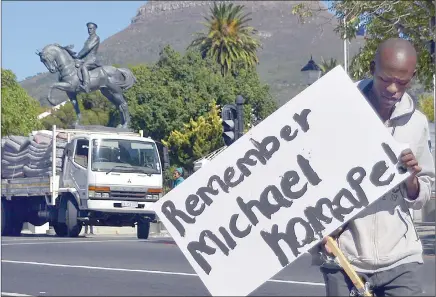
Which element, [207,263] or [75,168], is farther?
[75,168]

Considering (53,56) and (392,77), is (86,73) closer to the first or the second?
(53,56)

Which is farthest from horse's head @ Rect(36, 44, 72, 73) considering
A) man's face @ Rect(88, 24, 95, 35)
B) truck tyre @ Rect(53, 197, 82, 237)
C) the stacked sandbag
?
truck tyre @ Rect(53, 197, 82, 237)

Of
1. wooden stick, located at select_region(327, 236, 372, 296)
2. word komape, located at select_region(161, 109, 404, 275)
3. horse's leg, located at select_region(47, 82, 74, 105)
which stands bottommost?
horse's leg, located at select_region(47, 82, 74, 105)

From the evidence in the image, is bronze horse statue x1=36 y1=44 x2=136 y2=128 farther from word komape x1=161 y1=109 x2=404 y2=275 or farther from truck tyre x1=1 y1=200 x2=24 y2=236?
word komape x1=161 y1=109 x2=404 y2=275

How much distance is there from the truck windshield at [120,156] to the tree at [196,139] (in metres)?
22.6

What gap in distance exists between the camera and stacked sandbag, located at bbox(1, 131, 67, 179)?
24.8 m

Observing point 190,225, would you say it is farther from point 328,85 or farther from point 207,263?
point 328,85

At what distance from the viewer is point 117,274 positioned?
14.4 m

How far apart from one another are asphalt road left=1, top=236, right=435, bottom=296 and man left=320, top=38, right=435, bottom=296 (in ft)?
16.3

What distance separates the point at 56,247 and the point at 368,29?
7830mm

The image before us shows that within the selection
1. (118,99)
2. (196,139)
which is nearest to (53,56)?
(118,99)

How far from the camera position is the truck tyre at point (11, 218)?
27641mm

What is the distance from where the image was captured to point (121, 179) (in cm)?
2347

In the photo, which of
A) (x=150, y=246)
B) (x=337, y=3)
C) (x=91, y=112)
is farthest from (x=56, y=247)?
(x=91, y=112)
